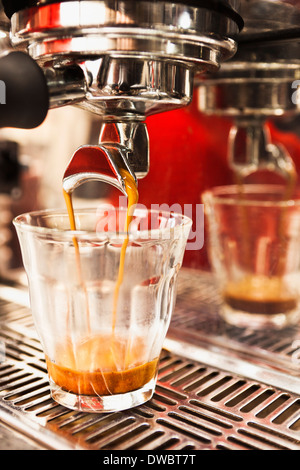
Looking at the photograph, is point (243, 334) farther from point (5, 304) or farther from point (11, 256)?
point (11, 256)

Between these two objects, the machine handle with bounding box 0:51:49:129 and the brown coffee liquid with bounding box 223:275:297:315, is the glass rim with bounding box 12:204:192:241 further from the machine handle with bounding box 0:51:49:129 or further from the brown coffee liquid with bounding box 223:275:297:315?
the brown coffee liquid with bounding box 223:275:297:315

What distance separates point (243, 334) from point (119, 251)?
0.86 feet

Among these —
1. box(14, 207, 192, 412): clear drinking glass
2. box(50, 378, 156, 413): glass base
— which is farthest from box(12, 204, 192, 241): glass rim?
box(50, 378, 156, 413): glass base

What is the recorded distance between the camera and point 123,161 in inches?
15.3

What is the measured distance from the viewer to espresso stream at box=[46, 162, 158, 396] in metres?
0.41

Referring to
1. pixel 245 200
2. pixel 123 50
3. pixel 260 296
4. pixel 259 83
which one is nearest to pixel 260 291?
pixel 260 296

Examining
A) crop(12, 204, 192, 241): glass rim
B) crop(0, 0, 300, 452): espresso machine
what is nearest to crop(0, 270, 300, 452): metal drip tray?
crop(0, 0, 300, 452): espresso machine

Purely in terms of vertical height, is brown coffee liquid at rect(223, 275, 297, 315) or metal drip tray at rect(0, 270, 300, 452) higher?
brown coffee liquid at rect(223, 275, 297, 315)

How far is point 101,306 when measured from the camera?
41cm

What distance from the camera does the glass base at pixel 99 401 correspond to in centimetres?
41

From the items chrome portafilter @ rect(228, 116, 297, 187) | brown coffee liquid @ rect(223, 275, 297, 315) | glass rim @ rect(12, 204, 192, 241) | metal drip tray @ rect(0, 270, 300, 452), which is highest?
chrome portafilter @ rect(228, 116, 297, 187)

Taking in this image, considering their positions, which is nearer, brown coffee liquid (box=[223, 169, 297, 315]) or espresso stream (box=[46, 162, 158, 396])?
espresso stream (box=[46, 162, 158, 396])

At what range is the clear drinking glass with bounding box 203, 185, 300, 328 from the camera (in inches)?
25.8
